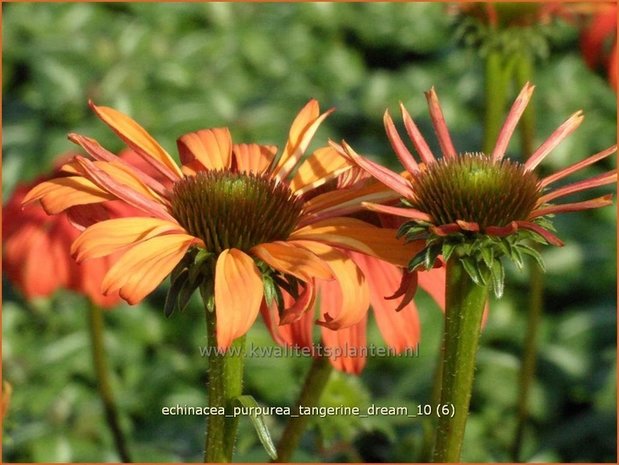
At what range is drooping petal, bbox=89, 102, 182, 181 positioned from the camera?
588 mm

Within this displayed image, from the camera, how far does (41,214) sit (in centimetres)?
98

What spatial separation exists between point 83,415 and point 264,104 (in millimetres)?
767

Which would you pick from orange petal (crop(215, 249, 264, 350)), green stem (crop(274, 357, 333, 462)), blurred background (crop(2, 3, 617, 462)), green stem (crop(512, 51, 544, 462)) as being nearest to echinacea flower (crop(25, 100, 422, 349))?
orange petal (crop(215, 249, 264, 350))

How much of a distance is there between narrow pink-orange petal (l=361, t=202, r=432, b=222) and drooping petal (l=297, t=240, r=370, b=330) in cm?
4

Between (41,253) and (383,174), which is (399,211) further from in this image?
(41,253)

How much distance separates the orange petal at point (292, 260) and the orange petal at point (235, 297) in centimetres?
1

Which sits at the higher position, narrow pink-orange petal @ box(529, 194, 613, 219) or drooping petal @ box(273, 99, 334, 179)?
drooping petal @ box(273, 99, 334, 179)

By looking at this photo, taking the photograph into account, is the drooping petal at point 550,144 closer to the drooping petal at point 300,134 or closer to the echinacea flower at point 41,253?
the drooping petal at point 300,134

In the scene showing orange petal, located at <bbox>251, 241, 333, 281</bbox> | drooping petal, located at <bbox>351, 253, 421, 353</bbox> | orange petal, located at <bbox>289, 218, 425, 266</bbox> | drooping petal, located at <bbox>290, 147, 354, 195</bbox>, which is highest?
drooping petal, located at <bbox>290, 147, 354, 195</bbox>

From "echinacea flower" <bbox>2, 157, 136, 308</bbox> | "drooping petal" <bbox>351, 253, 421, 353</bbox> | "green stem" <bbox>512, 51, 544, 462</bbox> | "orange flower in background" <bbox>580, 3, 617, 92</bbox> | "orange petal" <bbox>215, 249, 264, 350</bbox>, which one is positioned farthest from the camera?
"orange flower in background" <bbox>580, 3, 617, 92</bbox>

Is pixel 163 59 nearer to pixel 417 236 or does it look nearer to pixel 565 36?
pixel 565 36

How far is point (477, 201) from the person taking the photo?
1.79 ft

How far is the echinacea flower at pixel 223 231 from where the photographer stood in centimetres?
51

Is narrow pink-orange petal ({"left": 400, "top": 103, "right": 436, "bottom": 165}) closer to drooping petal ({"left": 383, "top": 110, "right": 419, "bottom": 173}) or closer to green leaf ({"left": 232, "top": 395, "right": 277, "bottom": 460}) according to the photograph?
drooping petal ({"left": 383, "top": 110, "right": 419, "bottom": 173})
